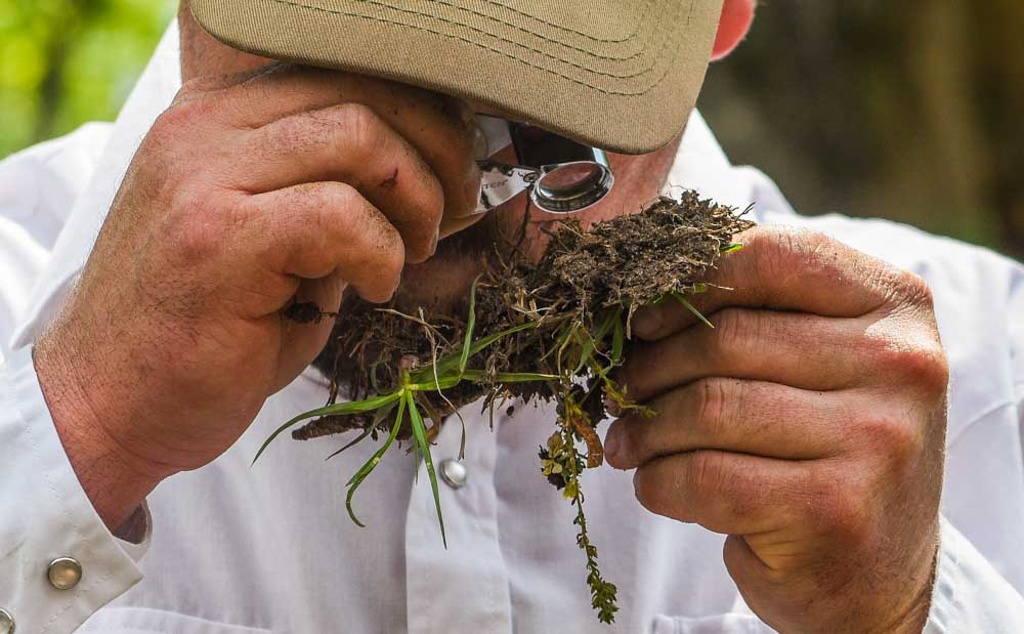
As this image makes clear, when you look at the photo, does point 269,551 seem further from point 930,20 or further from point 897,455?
point 930,20

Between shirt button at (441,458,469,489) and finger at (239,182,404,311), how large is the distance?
622mm

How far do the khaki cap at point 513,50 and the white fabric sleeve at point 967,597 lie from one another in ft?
2.65

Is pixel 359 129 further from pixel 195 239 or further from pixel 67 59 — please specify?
pixel 67 59

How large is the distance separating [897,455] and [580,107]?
65 cm

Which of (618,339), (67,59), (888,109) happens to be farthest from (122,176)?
(67,59)

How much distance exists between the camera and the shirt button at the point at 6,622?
5.03 feet

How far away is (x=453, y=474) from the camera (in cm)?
193

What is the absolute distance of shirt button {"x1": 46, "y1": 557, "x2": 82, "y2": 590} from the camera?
5.00 feet

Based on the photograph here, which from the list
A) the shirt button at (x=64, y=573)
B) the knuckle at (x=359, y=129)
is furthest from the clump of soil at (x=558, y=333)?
the shirt button at (x=64, y=573)

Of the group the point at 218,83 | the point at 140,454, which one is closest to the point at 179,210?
the point at 218,83

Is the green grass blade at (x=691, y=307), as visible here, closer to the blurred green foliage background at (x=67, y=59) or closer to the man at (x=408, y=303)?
the man at (x=408, y=303)

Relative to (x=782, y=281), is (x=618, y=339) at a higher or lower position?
lower

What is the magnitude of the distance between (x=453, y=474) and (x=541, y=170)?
23.7 inches

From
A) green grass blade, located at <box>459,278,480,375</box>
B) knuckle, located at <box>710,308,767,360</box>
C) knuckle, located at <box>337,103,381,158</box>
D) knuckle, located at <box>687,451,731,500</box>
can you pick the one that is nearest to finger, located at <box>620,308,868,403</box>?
knuckle, located at <box>710,308,767,360</box>
